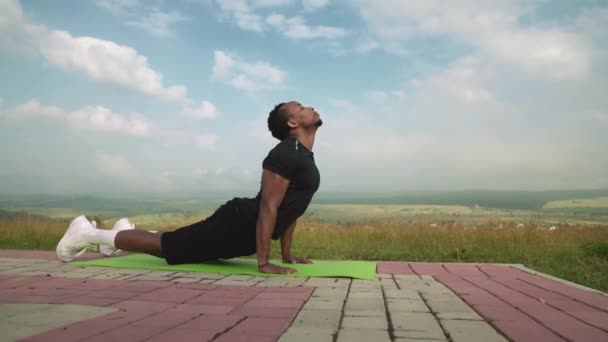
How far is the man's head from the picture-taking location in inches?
169

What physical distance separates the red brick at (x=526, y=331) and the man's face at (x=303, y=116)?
242 centimetres

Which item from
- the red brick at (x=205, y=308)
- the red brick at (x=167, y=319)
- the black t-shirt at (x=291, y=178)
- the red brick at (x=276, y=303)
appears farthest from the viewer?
the black t-shirt at (x=291, y=178)

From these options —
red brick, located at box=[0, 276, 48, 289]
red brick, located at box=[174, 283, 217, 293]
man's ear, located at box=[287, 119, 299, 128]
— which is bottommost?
red brick, located at box=[174, 283, 217, 293]

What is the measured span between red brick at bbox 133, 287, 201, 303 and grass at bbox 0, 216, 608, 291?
8.14 feet

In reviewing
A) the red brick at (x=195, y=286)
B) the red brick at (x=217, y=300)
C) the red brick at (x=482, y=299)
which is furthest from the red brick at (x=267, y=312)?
the red brick at (x=482, y=299)

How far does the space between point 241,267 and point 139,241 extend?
3.05ft

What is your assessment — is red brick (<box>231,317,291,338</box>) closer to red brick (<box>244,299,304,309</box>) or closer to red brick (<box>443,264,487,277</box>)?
red brick (<box>244,299,304,309</box>)

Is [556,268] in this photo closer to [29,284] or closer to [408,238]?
[408,238]

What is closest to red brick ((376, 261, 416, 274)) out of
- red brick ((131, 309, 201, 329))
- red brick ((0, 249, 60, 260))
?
red brick ((131, 309, 201, 329))

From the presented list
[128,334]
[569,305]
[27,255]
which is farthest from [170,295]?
[27,255]

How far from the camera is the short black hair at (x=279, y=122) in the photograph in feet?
14.3

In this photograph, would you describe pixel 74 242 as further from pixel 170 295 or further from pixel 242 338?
pixel 242 338

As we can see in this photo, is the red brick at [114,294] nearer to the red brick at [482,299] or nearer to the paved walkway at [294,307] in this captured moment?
the paved walkway at [294,307]

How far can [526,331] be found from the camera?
219 cm
